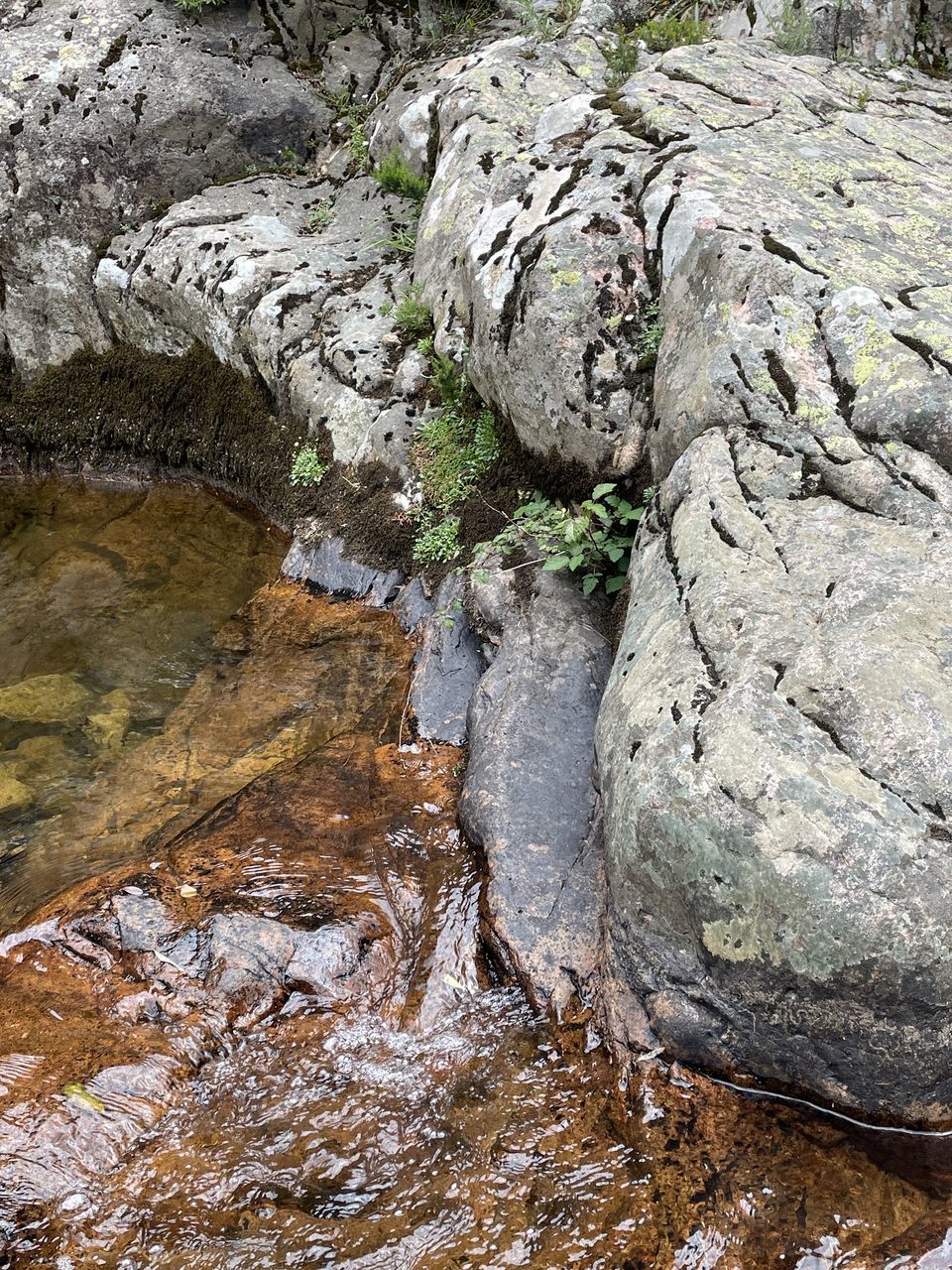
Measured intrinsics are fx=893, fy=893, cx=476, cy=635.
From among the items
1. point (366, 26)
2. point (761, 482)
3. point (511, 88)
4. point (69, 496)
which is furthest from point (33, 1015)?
point (366, 26)

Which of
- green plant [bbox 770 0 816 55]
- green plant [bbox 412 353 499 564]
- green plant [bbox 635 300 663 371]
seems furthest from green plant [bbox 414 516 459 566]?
green plant [bbox 770 0 816 55]

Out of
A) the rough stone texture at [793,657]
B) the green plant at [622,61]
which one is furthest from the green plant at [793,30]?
the rough stone texture at [793,657]

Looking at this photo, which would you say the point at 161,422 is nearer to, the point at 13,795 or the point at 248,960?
the point at 13,795

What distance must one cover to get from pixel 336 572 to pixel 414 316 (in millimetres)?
2171

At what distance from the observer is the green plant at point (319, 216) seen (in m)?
8.98

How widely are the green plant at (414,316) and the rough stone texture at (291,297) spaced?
0.43 ft

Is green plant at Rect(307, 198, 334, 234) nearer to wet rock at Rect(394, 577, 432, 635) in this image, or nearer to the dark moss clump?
the dark moss clump

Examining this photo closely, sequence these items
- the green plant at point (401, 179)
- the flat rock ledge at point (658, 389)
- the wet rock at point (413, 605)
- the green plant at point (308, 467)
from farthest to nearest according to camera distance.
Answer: the green plant at point (401, 179) < the green plant at point (308, 467) < the wet rock at point (413, 605) < the flat rock ledge at point (658, 389)

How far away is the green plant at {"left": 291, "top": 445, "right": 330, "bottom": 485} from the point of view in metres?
7.50

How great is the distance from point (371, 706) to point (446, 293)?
3.35m

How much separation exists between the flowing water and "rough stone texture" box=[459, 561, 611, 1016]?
0.59 ft

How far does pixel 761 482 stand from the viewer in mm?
4273

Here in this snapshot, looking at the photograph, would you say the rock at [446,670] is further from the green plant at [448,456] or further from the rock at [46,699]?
the rock at [46,699]

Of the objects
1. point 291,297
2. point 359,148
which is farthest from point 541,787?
point 359,148
